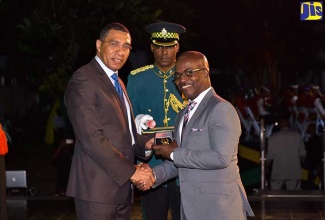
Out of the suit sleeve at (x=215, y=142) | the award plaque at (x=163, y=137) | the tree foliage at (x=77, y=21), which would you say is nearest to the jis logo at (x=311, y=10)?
the tree foliage at (x=77, y=21)

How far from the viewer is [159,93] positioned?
7492 millimetres

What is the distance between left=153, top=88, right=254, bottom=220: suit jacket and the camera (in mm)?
5680

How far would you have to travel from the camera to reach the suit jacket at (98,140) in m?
5.99

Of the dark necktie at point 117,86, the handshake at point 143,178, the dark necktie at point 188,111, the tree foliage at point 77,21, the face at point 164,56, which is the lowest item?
the handshake at point 143,178

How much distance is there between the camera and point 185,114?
613 centimetres

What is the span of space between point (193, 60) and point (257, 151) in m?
10.8

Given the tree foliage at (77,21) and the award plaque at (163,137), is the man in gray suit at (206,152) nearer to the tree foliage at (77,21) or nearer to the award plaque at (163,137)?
the award plaque at (163,137)

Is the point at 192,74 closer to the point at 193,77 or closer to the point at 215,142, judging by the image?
the point at 193,77

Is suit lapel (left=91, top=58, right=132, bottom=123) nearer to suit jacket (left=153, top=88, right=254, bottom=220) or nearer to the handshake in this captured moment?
the handshake

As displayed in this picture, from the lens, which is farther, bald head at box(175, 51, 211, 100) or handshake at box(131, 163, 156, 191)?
handshake at box(131, 163, 156, 191)

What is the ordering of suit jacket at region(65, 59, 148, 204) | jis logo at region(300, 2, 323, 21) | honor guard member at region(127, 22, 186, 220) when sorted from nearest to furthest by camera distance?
suit jacket at region(65, 59, 148, 204)
honor guard member at region(127, 22, 186, 220)
jis logo at region(300, 2, 323, 21)

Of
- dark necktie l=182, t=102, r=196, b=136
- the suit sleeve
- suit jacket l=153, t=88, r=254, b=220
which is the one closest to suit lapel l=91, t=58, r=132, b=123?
dark necktie l=182, t=102, r=196, b=136

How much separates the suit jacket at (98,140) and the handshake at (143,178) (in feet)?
0.20

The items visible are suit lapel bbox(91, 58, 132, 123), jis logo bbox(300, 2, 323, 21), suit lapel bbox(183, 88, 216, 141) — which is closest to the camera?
suit lapel bbox(183, 88, 216, 141)
